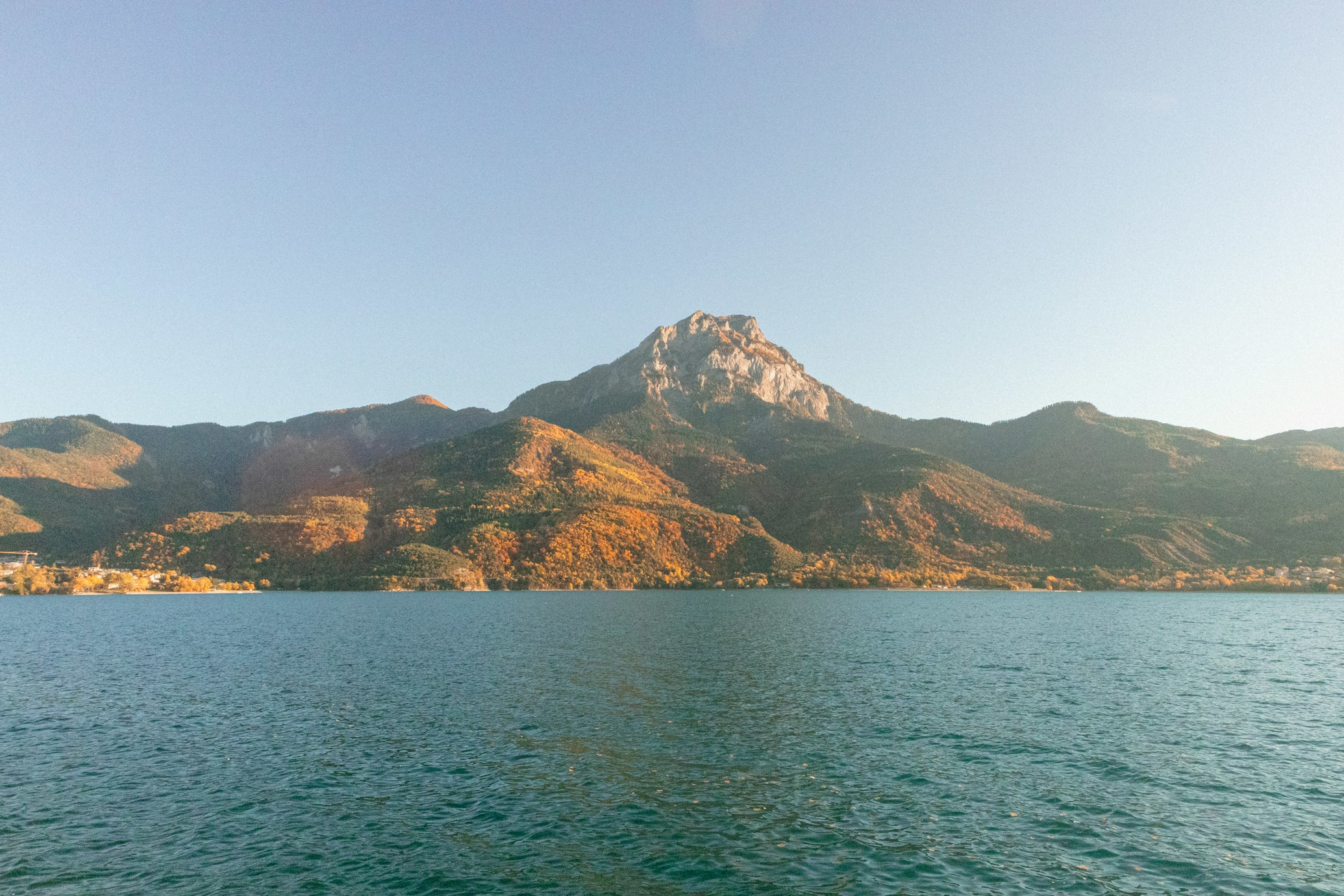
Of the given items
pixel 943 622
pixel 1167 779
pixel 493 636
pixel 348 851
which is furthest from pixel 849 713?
pixel 943 622

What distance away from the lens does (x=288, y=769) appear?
39906 millimetres

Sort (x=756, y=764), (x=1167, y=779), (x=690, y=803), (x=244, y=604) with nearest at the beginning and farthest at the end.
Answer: (x=690, y=803) → (x=1167, y=779) → (x=756, y=764) → (x=244, y=604)

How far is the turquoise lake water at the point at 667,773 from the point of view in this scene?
27422 mm

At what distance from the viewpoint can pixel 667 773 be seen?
3934cm

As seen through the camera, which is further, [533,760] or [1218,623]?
[1218,623]

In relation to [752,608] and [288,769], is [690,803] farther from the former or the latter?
[752,608]

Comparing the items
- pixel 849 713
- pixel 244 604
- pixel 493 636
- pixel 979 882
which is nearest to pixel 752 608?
pixel 493 636

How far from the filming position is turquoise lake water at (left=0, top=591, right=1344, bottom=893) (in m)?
27.4

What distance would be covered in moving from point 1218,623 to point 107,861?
557 ft

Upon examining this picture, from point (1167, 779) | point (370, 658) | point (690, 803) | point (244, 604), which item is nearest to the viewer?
point (690, 803)

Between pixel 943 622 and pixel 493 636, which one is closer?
pixel 493 636

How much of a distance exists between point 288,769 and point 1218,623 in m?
162

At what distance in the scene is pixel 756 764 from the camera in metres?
41.1

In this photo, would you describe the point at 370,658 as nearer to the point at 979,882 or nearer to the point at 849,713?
the point at 849,713
